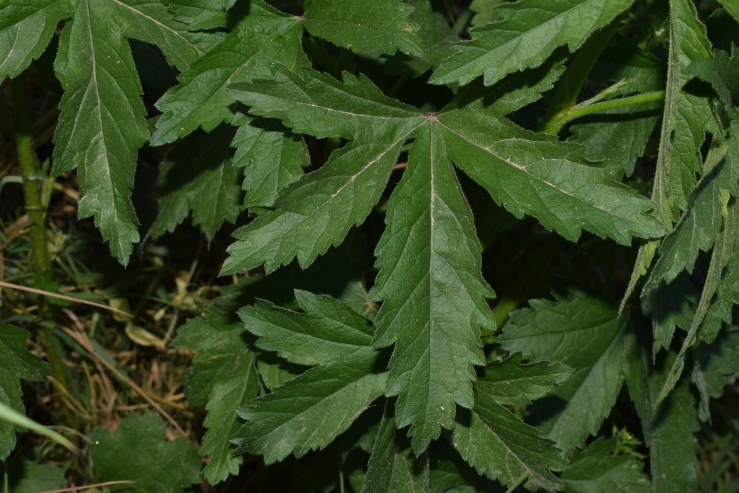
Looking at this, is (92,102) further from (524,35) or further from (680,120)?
(680,120)

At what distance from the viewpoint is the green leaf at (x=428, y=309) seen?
1682mm

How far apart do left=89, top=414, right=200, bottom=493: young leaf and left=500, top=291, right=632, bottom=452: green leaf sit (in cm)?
100

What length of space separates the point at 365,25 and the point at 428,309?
0.61 meters

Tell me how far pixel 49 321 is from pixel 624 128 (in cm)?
167

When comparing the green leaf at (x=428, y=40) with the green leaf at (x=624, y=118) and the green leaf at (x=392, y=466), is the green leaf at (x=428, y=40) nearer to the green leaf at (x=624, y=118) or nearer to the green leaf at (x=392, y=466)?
the green leaf at (x=624, y=118)

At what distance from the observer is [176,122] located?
1758 millimetres

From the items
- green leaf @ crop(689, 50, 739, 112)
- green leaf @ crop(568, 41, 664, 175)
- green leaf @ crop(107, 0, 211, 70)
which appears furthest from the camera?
green leaf @ crop(568, 41, 664, 175)

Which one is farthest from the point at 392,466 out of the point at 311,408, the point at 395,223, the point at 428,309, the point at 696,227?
the point at 696,227

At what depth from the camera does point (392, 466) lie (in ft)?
6.38

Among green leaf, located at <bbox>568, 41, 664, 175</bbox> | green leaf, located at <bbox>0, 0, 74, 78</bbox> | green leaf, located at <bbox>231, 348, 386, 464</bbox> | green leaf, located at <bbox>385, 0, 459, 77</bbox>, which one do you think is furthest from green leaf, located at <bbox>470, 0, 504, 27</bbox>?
green leaf, located at <bbox>0, 0, 74, 78</bbox>

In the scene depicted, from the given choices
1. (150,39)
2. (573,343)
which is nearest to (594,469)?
(573,343)

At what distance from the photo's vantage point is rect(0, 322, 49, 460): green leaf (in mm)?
1946

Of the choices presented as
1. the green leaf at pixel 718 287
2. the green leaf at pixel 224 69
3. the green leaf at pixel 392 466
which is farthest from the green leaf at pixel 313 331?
the green leaf at pixel 718 287

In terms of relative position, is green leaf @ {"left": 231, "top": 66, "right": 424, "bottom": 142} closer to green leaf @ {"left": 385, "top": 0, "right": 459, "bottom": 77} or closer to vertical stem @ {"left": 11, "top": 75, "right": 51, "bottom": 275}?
green leaf @ {"left": 385, "top": 0, "right": 459, "bottom": 77}
